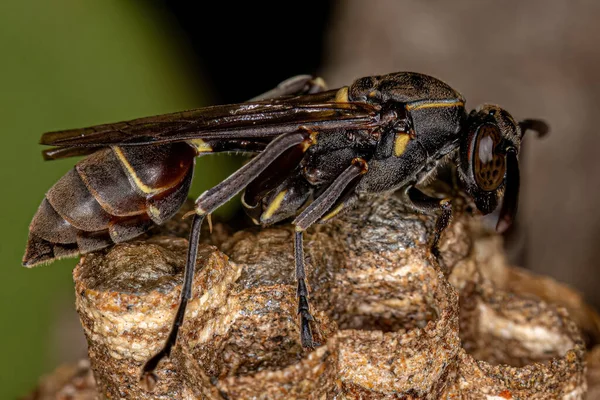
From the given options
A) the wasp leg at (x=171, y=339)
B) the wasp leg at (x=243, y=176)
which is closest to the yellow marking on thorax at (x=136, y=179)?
the wasp leg at (x=243, y=176)

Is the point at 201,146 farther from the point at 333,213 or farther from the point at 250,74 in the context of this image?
the point at 250,74

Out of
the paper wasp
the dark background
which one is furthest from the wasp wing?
the dark background

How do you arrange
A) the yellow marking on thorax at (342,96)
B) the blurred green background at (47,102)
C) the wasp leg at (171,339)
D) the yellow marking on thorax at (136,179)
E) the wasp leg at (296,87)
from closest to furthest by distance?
the wasp leg at (171,339), the yellow marking on thorax at (136,179), the yellow marking on thorax at (342,96), the blurred green background at (47,102), the wasp leg at (296,87)

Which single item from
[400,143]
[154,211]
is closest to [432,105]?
[400,143]

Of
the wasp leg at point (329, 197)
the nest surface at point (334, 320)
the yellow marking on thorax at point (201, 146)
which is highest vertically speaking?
the yellow marking on thorax at point (201, 146)

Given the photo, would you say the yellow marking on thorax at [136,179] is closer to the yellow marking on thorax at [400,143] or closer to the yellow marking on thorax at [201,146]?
the yellow marking on thorax at [201,146]

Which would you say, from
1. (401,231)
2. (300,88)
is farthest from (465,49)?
(401,231)

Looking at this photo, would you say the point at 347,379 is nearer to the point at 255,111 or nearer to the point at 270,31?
the point at 255,111

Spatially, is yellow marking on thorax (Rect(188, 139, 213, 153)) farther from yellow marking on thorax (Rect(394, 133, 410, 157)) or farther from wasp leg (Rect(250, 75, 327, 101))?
yellow marking on thorax (Rect(394, 133, 410, 157))
